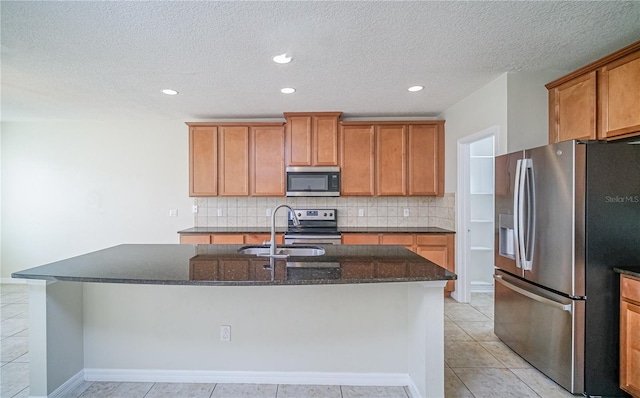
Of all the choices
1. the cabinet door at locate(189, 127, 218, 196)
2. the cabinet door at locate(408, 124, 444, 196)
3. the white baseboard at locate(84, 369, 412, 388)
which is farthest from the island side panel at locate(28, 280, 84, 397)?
the cabinet door at locate(408, 124, 444, 196)

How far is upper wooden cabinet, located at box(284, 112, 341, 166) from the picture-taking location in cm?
417

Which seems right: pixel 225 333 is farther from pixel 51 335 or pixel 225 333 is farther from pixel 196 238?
pixel 196 238

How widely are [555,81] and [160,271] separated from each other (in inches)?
132

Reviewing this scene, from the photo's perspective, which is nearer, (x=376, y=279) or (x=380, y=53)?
(x=376, y=279)

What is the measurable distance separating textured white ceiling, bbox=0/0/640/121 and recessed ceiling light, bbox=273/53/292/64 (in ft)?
0.26

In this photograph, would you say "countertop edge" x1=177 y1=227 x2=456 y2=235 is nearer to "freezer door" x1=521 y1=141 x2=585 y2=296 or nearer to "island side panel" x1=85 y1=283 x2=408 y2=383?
"freezer door" x1=521 y1=141 x2=585 y2=296

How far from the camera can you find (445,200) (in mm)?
4230

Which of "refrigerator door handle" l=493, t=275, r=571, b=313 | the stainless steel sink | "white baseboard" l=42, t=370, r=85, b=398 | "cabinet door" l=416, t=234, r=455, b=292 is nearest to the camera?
"white baseboard" l=42, t=370, r=85, b=398

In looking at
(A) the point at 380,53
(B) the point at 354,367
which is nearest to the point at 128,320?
(B) the point at 354,367

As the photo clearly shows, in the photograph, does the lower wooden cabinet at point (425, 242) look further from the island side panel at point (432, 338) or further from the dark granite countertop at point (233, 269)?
the island side panel at point (432, 338)

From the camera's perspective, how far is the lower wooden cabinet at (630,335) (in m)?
1.83

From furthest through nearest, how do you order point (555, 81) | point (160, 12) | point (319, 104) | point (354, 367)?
1. point (319, 104)
2. point (555, 81)
3. point (354, 367)
4. point (160, 12)

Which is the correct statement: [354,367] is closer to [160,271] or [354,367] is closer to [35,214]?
[160,271]

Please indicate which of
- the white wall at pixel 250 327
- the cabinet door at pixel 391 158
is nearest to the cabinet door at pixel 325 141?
the cabinet door at pixel 391 158
